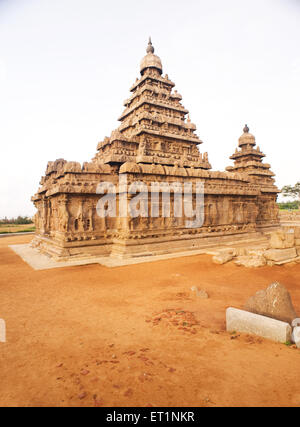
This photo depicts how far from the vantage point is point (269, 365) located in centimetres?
342

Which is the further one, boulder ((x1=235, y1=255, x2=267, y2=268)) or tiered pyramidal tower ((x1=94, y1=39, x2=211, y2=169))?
tiered pyramidal tower ((x1=94, y1=39, x2=211, y2=169))

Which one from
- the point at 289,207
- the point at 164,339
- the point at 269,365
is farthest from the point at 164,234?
the point at 289,207

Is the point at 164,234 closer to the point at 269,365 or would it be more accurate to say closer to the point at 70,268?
the point at 70,268

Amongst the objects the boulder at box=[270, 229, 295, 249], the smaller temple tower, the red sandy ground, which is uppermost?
the smaller temple tower

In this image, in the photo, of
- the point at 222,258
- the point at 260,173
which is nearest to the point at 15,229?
the point at 222,258

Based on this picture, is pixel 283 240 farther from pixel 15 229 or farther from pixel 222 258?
pixel 15 229

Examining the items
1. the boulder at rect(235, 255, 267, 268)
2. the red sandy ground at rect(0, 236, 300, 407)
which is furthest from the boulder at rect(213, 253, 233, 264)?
the red sandy ground at rect(0, 236, 300, 407)

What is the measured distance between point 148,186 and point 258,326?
413 inches

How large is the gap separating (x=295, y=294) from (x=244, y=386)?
486 cm

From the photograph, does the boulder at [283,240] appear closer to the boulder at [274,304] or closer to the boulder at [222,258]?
the boulder at [222,258]

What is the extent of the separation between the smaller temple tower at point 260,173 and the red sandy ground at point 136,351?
65.7 ft

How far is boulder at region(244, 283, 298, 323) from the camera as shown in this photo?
179 inches

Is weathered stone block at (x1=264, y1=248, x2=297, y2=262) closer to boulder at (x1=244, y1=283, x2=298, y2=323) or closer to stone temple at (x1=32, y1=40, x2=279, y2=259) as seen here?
stone temple at (x1=32, y1=40, x2=279, y2=259)

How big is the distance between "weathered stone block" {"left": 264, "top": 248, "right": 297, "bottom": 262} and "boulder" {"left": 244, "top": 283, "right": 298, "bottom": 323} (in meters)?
6.22
